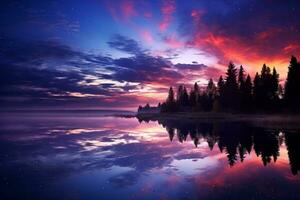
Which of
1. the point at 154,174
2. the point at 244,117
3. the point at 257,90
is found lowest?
the point at 154,174

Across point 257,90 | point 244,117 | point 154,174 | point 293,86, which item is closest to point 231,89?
point 257,90

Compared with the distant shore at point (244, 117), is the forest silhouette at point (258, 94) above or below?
above

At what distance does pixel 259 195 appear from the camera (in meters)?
13.0

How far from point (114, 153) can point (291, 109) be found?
2260 inches

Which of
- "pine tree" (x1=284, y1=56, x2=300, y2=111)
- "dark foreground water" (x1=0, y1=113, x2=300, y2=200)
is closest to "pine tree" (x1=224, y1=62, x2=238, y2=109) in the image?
"pine tree" (x1=284, y1=56, x2=300, y2=111)

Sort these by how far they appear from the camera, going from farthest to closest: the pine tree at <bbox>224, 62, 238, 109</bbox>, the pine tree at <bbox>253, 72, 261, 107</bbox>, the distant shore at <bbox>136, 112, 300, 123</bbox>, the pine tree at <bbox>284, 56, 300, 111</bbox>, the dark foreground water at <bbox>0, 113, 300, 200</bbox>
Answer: the pine tree at <bbox>224, 62, 238, 109</bbox> → the pine tree at <bbox>253, 72, 261, 107</bbox> → the pine tree at <bbox>284, 56, 300, 111</bbox> → the distant shore at <bbox>136, 112, 300, 123</bbox> → the dark foreground water at <bbox>0, 113, 300, 200</bbox>

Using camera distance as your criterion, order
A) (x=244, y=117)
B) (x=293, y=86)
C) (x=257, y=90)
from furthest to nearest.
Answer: (x=257, y=90) → (x=244, y=117) → (x=293, y=86)

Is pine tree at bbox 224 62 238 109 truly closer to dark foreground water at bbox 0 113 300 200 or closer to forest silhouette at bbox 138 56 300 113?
forest silhouette at bbox 138 56 300 113

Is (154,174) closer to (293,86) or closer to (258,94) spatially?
(293,86)

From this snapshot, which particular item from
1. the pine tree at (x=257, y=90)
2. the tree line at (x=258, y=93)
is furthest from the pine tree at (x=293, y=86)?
the pine tree at (x=257, y=90)

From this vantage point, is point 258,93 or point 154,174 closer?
point 154,174

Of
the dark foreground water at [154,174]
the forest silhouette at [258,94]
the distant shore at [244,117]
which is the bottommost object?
the dark foreground water at [154,174]

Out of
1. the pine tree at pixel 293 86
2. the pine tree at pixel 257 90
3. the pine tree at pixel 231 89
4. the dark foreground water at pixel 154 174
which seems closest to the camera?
the dark foreground water at pixel 154 174

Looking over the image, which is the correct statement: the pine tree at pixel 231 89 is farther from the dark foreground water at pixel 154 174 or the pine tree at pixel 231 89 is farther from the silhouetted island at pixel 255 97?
the dark foreground water at pixel 154 174
